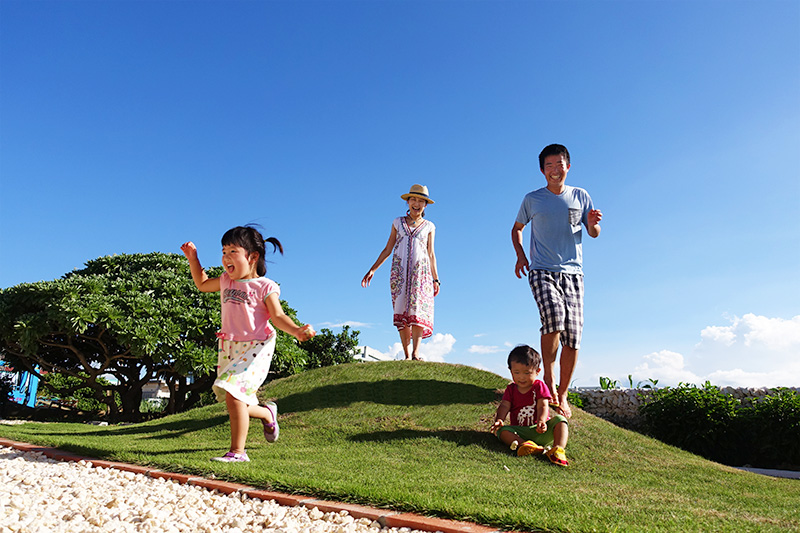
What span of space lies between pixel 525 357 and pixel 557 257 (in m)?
1.27

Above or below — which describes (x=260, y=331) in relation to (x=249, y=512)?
above

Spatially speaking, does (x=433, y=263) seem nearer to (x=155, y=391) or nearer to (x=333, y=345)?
(x=333, y=345)

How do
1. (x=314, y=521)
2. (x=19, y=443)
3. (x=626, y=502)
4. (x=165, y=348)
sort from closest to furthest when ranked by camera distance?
1. (x=314, y=521)
2. (x=626, y=502)
3. (x=19, y=443)
4. (x=165, y=348)

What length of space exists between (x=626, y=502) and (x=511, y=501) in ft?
2.82

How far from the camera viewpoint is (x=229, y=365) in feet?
13.3

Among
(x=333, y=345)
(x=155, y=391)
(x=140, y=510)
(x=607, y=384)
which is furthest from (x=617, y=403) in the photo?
(x=155, y=391)

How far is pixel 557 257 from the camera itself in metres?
5.54

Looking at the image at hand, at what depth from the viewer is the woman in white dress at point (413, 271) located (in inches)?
304

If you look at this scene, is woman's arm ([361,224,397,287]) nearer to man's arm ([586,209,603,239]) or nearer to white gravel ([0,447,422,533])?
man's arm ([586,209,603,239])

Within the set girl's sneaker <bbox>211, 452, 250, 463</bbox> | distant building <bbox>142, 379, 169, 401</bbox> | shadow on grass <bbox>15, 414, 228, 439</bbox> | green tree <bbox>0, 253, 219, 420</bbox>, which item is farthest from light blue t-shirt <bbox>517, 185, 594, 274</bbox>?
distant building <bbox>142, 379, 169, 401</bbox>

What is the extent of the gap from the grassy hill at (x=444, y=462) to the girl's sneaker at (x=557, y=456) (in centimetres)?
10

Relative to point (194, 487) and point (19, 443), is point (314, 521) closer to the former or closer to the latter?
point (194, 487)

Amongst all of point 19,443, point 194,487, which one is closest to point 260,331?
point 194,487

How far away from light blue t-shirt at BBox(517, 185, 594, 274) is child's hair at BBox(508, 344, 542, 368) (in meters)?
1.02
